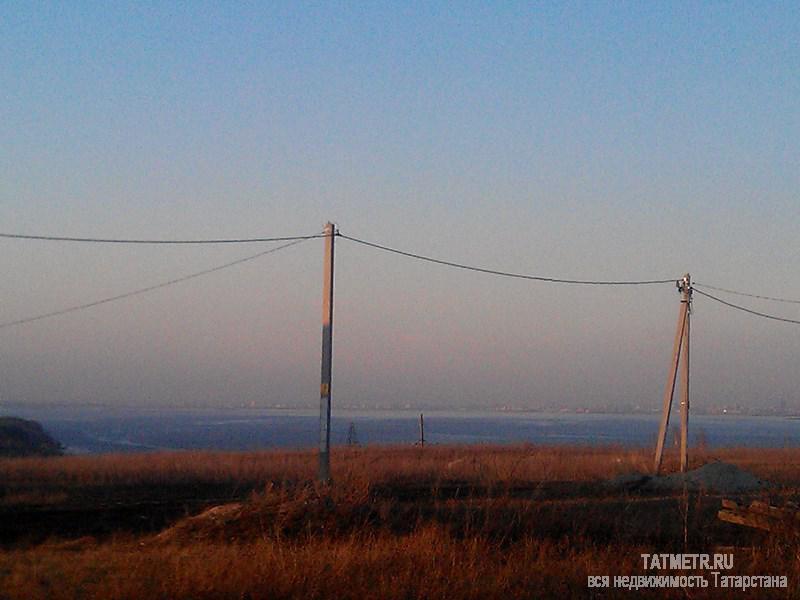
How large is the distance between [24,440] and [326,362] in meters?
45.3

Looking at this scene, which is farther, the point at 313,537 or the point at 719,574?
the point at 313,537

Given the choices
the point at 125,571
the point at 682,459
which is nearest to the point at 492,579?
the point at 125,571

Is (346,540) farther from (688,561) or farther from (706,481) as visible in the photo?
(706,481)

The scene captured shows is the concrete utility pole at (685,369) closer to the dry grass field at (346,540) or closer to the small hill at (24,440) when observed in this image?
the dry grass field at (346,540)

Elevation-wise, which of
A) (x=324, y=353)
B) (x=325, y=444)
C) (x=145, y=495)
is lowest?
(x=145, y=495)

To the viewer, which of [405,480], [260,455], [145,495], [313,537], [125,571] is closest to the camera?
[125,571]

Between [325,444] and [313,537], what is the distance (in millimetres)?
7709

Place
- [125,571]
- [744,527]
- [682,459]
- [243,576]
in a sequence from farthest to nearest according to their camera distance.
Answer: [682,459]
[744,527]
[125,571]
[243,576]

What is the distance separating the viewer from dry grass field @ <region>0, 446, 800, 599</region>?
1030 centimetres

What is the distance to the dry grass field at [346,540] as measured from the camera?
405 inches

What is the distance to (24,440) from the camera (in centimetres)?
5975

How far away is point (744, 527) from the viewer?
51.6 ft

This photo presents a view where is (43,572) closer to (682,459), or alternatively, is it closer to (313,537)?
(313,537)

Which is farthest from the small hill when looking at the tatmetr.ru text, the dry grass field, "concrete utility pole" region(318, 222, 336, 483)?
the tatmetr.ru text
